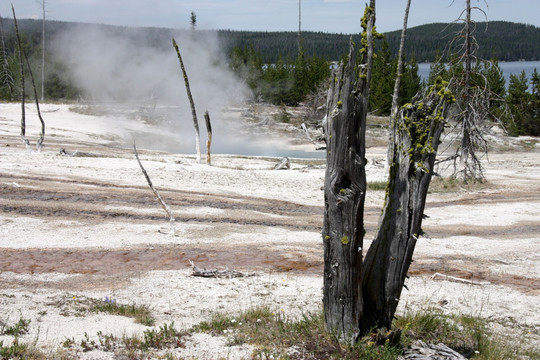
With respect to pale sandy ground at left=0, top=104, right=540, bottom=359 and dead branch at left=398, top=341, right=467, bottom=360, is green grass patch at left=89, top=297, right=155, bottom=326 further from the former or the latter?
dead branch at left=398, top=341, right=467, bottom=360

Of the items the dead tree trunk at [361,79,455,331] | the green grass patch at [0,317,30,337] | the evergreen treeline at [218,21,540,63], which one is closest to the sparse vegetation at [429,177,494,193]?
the dead tree trunk at [361,79,455,331]

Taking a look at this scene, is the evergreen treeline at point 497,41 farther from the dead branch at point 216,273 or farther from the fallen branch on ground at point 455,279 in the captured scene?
the dead branch at point 216,273

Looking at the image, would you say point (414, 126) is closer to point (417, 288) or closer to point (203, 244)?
point (417, 288)

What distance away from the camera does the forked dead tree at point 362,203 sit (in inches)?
183

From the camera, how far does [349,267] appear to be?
4.98 meters

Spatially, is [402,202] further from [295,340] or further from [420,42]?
[420,42]

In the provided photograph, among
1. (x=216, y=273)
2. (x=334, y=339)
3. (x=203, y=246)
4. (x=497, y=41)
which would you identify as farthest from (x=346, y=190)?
(x=497, y=41)

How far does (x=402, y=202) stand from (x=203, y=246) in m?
6.27

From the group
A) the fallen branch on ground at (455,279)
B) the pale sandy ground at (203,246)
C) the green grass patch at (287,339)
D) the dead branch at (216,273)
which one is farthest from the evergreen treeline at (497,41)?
the green grass patch at (287,339)

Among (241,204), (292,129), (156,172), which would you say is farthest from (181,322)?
(292,129)

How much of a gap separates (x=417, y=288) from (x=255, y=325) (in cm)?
339

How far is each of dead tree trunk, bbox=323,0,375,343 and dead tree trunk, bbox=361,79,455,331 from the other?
8.1 inches

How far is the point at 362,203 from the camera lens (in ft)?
15.9

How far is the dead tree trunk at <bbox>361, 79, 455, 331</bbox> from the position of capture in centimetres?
488
